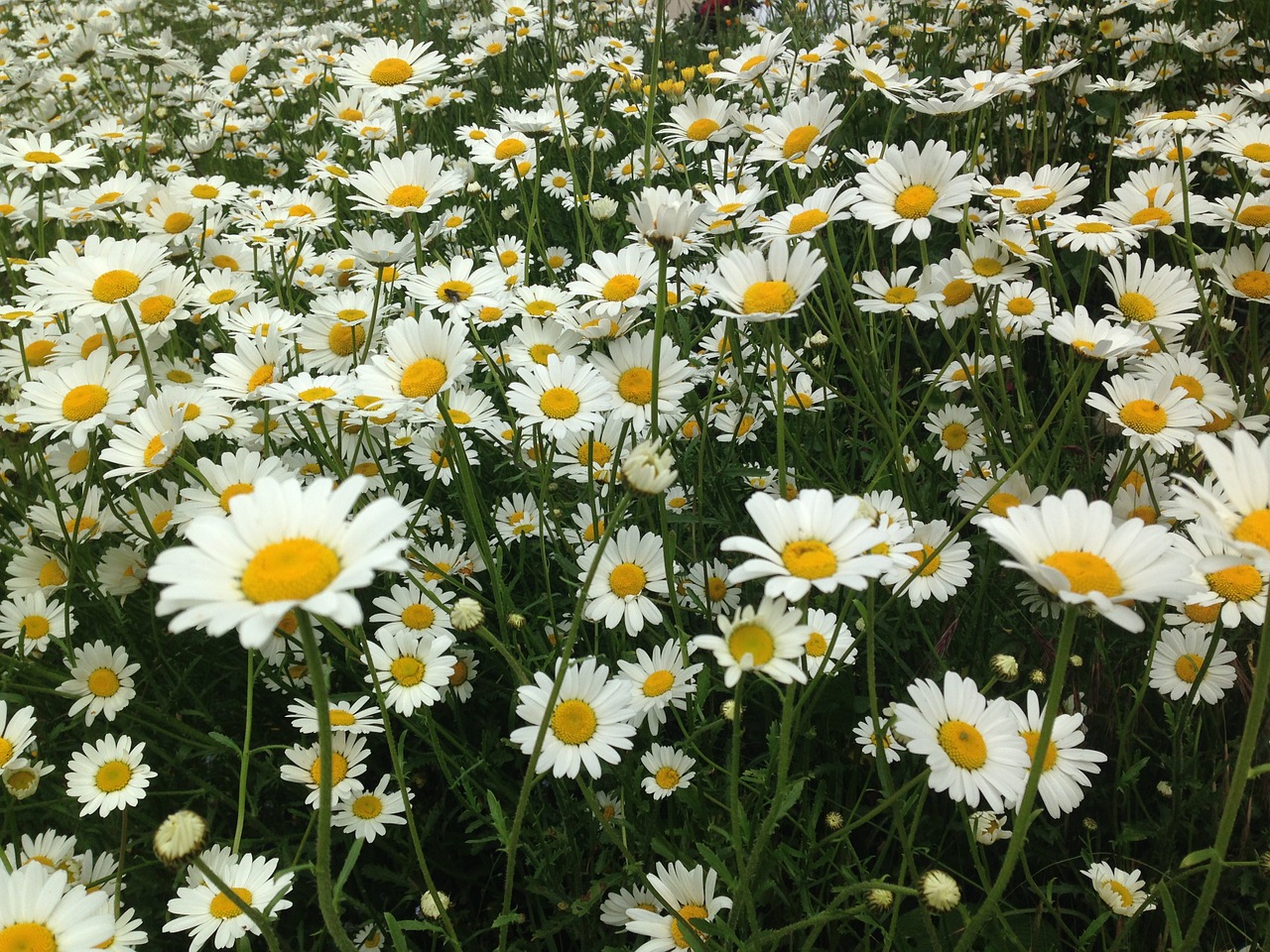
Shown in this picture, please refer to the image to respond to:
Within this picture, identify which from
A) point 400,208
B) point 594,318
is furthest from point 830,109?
point 400,208

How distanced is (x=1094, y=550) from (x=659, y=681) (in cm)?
85

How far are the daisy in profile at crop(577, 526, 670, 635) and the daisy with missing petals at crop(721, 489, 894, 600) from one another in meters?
0.63

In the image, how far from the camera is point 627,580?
1789 millimetres

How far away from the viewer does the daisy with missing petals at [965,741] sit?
1252mm

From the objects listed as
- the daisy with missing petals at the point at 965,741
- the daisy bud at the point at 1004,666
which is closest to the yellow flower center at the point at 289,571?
the daisy with missing petals at the point at 965,741

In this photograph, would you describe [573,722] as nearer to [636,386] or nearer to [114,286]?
[636,386]

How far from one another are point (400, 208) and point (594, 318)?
561mm

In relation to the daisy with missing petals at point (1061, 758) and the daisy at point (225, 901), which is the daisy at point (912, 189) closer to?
the daisy with missing petals at point (1061, 758)

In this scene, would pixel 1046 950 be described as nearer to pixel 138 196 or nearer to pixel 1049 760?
pixel 1049 760

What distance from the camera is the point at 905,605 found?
6.50 ft

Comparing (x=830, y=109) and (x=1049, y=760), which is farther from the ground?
(x=830, y=109)

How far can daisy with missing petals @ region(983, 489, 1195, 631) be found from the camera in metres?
0.95

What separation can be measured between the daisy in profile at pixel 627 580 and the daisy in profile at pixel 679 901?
0.47 m

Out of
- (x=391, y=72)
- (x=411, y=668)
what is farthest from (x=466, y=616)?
(x=391, y=72)
